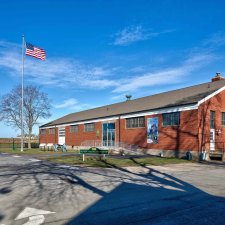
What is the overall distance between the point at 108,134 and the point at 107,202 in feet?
99.2

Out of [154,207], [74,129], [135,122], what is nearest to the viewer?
[154,207]

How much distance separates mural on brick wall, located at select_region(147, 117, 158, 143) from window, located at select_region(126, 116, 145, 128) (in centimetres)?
131

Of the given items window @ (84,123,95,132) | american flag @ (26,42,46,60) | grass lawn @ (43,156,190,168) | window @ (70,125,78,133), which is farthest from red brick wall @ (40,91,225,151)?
window @ (70,125,78,133)

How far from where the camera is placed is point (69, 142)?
48.6 m

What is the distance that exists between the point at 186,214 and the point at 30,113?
51314 mm

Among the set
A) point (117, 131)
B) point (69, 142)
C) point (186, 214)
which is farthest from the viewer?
point (69, 142)

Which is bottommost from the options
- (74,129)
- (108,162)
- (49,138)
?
(108,162)

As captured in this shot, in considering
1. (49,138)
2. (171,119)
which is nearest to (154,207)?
(171,119)

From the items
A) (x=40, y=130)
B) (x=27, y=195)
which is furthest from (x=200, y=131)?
(x=40, y=130)

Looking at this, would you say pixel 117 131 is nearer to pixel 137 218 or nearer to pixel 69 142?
pixel 69 142

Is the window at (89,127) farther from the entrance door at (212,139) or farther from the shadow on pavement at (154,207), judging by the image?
the shadow on pavement at (154,207)

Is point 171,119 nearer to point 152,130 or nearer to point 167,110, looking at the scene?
point 167,110

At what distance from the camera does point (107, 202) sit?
26.9ft

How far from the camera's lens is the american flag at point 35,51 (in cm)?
3306
